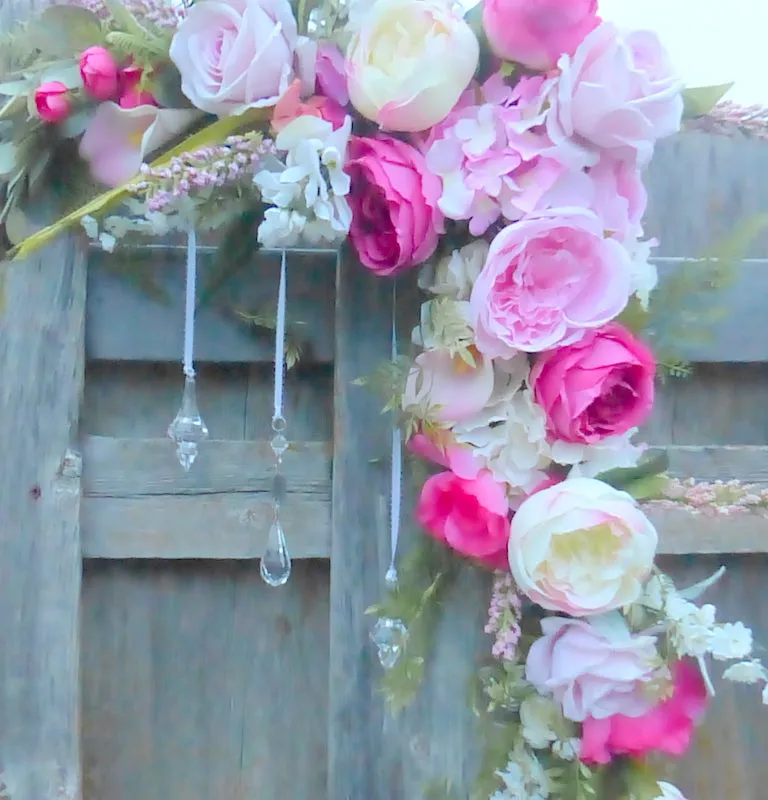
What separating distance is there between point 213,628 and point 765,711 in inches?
23.8

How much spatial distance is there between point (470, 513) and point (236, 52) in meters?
0.41

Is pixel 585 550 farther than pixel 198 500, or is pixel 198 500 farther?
pixel 198 500

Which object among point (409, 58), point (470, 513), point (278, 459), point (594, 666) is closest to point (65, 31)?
point (409, 58)

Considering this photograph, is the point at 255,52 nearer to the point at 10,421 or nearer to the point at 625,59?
the point at 625,59

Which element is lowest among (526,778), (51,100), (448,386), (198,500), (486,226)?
(526,778)

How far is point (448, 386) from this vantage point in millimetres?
729

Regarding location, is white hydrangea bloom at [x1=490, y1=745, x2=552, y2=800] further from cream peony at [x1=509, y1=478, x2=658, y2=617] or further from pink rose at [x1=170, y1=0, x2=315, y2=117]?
pink rose at [x1=170, y1=0, x2=315, y2=117]

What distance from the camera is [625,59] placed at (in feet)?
2.18

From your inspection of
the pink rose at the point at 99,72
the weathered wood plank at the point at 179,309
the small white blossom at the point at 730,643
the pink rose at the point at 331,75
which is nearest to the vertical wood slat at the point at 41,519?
the weathered wood plank at the point at 179,309

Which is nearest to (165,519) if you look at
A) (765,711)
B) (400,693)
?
(400,693)

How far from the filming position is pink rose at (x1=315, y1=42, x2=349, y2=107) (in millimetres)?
715

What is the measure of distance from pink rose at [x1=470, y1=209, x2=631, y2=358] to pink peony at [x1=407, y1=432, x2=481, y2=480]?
0.33 ft

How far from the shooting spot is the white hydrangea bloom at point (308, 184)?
66 centimetres

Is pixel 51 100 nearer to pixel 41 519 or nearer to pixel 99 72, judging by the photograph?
pixel 99 72
